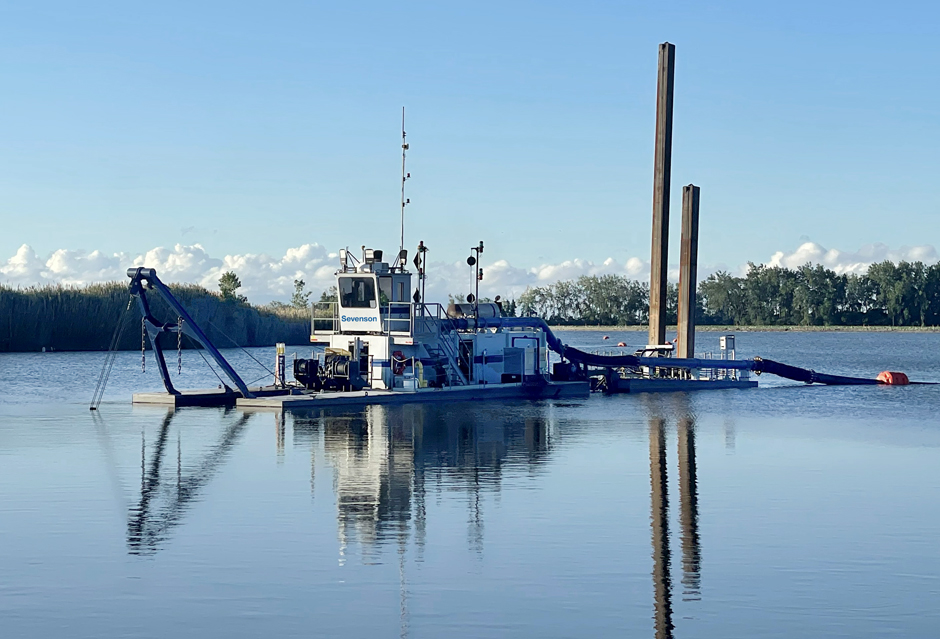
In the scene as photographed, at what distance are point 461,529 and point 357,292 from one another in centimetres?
2304

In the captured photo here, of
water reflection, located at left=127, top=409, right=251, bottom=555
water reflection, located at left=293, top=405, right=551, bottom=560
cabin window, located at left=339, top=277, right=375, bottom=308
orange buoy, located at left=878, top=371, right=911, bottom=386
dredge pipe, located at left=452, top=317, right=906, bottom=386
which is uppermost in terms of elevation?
cabin window, located at left=339, top=277, right=375, bottom=308

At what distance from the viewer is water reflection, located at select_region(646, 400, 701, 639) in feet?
47.2

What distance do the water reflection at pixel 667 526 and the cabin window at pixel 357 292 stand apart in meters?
10.9

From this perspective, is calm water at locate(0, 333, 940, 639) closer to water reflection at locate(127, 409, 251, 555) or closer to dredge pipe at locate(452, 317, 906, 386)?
water reflection at locate(127, 409, 251, 555)

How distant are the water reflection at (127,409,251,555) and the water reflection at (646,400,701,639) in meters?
7.20

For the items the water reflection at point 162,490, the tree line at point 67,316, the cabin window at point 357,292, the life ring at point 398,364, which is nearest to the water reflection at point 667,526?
the water reflection at point 162,490

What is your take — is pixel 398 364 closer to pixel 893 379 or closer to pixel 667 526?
pixel 667 526

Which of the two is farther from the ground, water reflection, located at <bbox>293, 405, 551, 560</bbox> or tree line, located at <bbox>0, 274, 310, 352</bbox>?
tree line, located at <bbox>0, 274, 310, 352</bbox>

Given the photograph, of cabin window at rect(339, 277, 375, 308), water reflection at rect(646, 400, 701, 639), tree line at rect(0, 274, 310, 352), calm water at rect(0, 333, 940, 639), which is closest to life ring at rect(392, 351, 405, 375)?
cabin window at rect(339, 277, 375, 308)

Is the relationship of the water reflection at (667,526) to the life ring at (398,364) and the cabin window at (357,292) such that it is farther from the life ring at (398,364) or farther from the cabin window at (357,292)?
the cabin window at (357,292)

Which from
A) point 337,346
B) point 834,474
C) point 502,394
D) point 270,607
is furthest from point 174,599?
point 502,394

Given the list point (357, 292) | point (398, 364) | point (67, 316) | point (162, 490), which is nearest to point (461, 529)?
point (162, 490)

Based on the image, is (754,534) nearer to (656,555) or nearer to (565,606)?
(656,555)

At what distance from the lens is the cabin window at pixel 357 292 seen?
1609 inches
